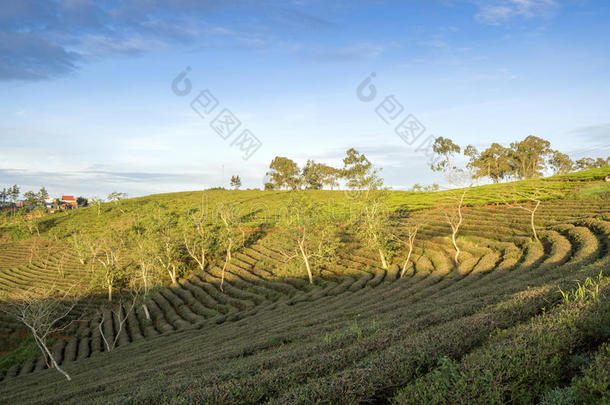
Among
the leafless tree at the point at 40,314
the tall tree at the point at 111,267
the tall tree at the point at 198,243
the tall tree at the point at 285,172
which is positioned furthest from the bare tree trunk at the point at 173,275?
the tall tree at the point at 285,172

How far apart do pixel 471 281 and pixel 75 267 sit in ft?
254

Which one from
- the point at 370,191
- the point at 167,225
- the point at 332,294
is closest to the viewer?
the point at 332,294

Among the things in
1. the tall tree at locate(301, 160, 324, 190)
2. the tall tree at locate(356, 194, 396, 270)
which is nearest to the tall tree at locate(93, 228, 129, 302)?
the tall tree at locate(356, 194, 396, 270)

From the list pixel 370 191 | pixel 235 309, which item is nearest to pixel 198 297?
pixel 235 309

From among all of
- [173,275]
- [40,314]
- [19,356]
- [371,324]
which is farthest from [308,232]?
[19,356]

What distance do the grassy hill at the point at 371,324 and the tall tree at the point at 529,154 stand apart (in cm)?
4559

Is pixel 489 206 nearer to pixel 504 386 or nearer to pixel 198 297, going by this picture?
pixel 198 297

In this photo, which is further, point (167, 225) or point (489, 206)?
point (167, 225)

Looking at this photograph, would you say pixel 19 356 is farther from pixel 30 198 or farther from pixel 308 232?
pixel 30 198

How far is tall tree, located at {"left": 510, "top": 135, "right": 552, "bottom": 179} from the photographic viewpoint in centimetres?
11072

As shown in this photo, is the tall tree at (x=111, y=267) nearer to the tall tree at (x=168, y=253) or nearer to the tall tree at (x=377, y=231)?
the tall tree at (x=168, y=253)

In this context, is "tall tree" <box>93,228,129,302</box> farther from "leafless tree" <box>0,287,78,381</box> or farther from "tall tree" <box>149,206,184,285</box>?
"tall tree" <box>149,206,184,285</box>

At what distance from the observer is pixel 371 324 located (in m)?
12.2

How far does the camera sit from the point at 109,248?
197ft
